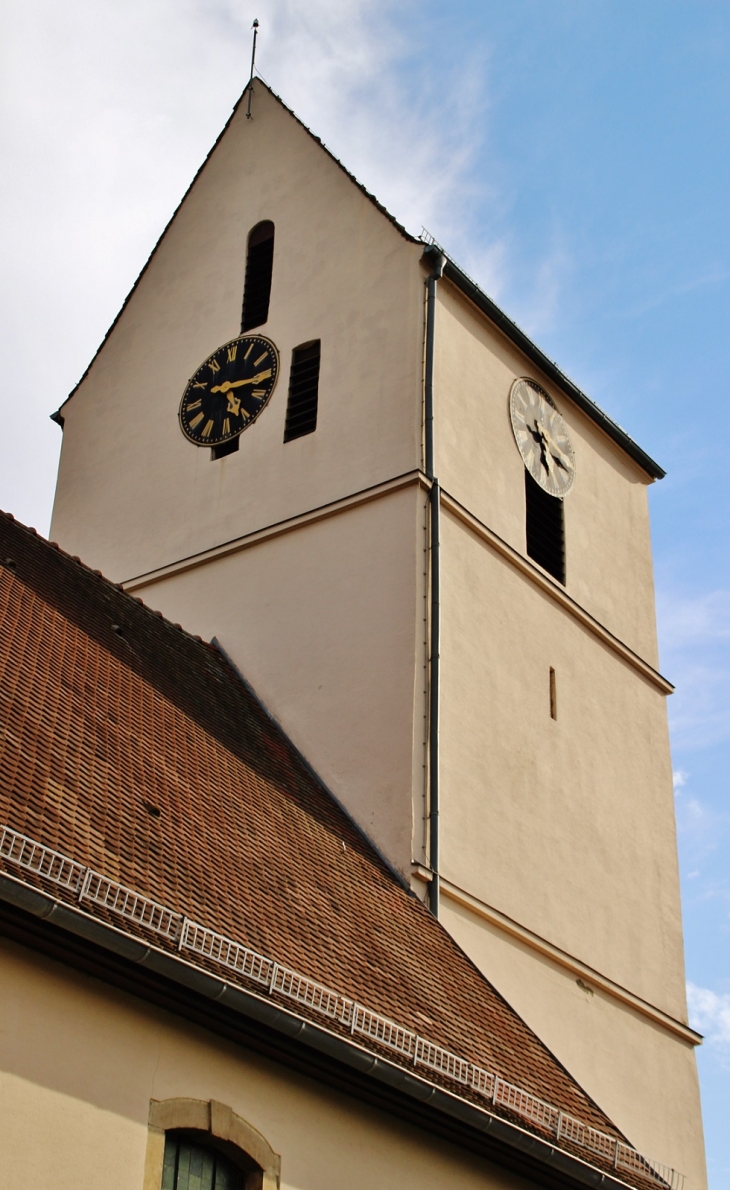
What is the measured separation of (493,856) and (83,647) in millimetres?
3929

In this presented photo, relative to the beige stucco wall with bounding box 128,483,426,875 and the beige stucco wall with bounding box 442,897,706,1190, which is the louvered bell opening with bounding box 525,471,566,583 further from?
the beige stucco wall with bounding box 442,897,706,1190

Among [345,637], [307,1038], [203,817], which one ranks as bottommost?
[307,1038]

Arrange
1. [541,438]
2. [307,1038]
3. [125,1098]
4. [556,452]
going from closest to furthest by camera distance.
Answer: [125,1098] < [307,1038] < [541,438] < [556,452]

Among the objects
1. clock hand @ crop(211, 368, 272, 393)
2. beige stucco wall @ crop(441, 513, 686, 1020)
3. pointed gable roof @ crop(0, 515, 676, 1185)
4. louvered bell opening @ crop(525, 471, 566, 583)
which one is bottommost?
pointed gable roof @ crop(0, 515, 676, 1185)

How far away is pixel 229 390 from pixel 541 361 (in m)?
3.44

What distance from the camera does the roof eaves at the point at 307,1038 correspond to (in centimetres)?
824

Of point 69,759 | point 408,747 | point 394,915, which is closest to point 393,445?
point 408,747

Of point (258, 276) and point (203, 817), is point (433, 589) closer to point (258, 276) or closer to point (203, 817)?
point (203, 817)

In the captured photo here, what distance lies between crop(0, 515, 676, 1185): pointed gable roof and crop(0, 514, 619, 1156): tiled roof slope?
0.06 feet

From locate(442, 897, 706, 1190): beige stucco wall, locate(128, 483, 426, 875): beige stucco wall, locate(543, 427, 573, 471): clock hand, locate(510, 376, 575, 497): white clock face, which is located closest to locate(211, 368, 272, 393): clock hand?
locate(128, 483, 426, 875): beige stucco wall

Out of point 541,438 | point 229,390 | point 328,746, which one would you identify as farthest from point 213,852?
point 541,438

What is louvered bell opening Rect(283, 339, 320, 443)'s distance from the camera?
16.6 metres

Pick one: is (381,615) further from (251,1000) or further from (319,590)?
(251,1000)

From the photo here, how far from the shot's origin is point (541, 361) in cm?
1800
